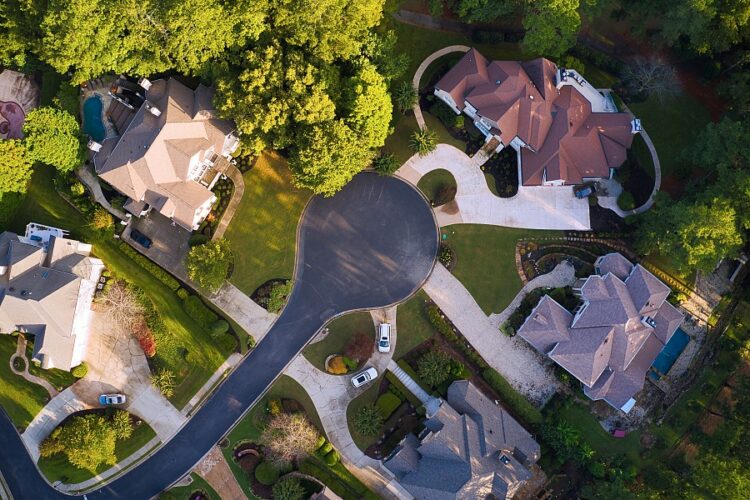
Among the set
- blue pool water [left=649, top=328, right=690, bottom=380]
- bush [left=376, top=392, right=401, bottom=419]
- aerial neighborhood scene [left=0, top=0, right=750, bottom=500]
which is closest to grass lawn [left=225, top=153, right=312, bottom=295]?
aerial neighborhood scene [left=0, top=0, right=750, bottom=500]

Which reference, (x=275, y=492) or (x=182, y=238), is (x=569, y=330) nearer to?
(x=275, y=492)

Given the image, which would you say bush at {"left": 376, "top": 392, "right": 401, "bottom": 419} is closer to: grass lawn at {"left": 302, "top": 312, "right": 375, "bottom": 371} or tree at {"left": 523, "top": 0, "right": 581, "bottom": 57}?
grass lawn at {"left": 302, "top": 312, "right": 375, "bottom": 371}

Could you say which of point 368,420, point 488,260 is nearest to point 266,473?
point 368,420

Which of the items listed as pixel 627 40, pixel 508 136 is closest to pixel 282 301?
pixel 508 136

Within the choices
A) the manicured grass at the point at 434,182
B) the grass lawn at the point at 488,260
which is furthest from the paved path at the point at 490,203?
the grass lawn at the point at 488,260

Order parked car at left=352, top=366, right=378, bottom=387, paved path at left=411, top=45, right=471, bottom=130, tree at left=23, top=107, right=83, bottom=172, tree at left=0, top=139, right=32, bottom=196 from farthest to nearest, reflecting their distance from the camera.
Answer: paved path at left=411, top=45, right=471, bottom=130 → parked car at left=352, top=366, right=378, bottom=387 → tree at left=23, top=107, right=83, bottom=172 → tree at left=0, top=139, right=32, bottom=196

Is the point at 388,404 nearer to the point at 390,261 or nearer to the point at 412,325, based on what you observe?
the point at 412,325
